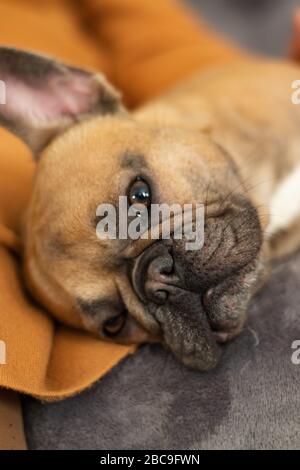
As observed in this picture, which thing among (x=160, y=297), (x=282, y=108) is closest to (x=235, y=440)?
(x=160, y=297)

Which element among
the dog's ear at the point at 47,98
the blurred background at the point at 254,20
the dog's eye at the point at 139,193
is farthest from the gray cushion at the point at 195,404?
the blurred background at the point at 254,20

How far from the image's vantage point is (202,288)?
4.29 ft

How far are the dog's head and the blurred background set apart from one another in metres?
2.22

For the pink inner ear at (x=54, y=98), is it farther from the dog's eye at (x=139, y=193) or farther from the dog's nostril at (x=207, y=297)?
the dog's nostril at (x=207, y=297)

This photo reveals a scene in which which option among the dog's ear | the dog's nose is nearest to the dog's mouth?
the dog's nose

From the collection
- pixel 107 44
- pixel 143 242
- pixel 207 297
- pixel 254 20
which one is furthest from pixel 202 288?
pixel 254 20

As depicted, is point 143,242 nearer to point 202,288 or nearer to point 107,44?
point 202,288

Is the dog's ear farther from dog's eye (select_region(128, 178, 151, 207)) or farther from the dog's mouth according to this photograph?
the dog's mouth

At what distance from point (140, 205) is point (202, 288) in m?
0.28

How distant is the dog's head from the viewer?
4.31 feet

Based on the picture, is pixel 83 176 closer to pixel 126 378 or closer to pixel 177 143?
pixel 177 143

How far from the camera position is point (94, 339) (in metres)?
1.51
